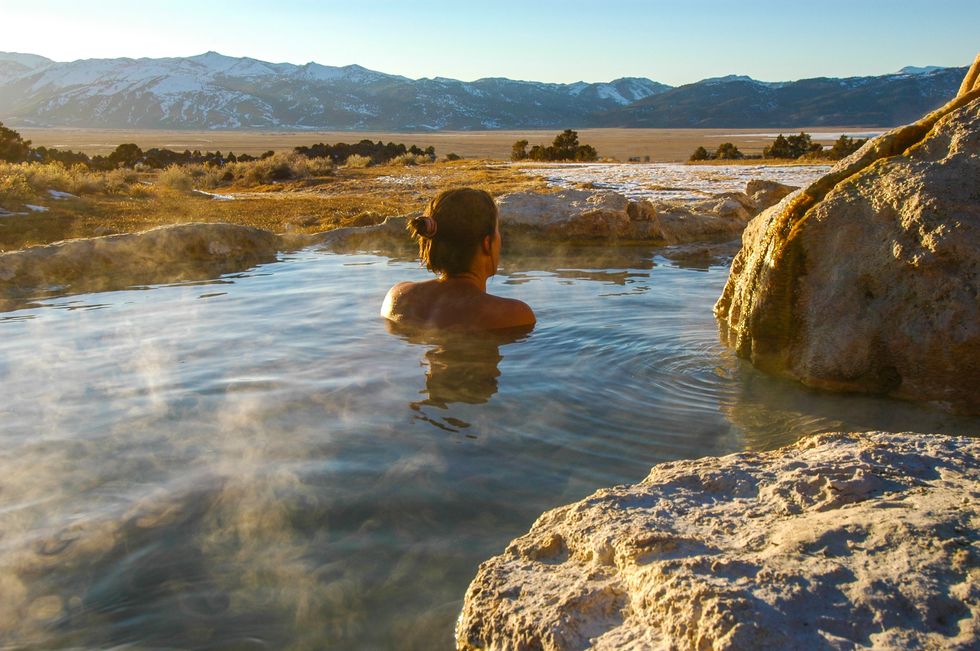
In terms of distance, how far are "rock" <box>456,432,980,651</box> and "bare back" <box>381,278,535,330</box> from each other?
9.49 ft

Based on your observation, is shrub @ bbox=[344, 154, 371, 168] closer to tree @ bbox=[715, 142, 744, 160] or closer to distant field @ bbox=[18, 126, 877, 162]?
distant field @ bbox=[18, 126, 877, 162]

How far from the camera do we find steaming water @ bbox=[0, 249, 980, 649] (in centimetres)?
203

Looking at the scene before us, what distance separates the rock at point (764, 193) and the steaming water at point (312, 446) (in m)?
5.34

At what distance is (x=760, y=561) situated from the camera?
5.16ft

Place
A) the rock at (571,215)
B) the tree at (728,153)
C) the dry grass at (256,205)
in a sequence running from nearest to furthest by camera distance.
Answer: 1. the rock at (571,215)
2. the dry grass at (256,205)
3. the tree at (728,153)

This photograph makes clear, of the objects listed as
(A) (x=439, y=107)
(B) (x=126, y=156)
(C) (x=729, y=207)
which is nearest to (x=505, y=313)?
(C) (x=729, y=207)

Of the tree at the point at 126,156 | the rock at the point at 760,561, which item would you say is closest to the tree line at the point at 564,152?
the tree at the point at 126,156

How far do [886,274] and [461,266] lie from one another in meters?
2.40

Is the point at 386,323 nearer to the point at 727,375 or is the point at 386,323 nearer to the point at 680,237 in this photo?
the point at 727,375

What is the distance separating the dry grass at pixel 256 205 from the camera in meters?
10.3

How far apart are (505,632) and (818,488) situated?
827mm

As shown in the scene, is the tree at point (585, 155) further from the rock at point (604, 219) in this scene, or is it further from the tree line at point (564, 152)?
the rock at point (604, 219)

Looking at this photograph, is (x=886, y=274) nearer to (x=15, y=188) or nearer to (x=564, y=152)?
(x=15, y=188)

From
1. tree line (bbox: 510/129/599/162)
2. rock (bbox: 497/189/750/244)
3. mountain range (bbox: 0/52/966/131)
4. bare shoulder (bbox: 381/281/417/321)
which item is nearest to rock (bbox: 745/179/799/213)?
rock (bbox: 497/189/750/244)
